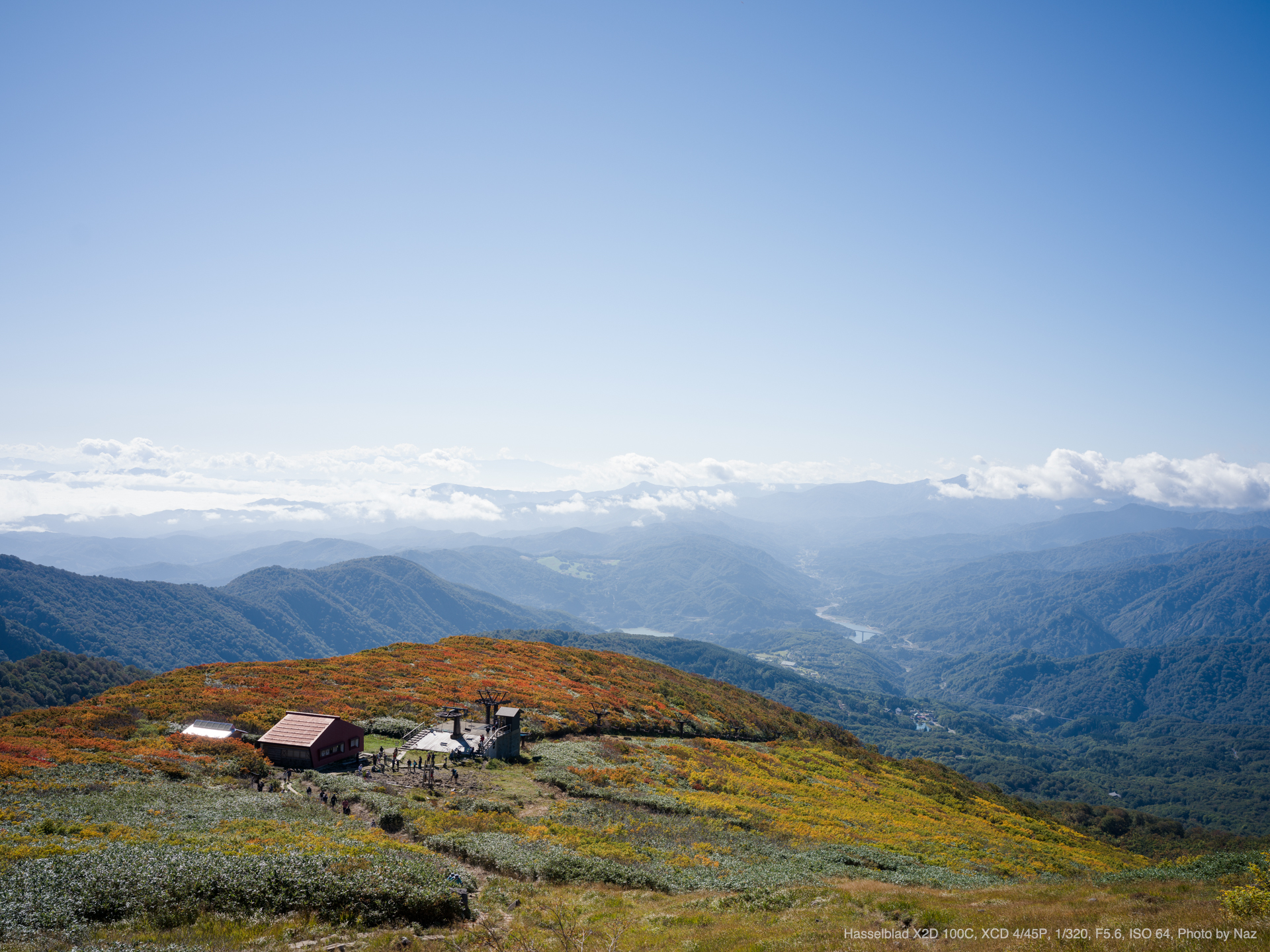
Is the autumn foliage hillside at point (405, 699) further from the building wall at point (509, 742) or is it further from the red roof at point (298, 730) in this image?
the building wall at point (509, 742)

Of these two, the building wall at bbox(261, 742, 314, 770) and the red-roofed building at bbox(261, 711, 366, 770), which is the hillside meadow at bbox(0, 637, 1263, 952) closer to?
the building wall at bbox(261, 742, 314, 770)

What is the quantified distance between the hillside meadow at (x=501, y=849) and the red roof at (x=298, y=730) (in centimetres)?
148

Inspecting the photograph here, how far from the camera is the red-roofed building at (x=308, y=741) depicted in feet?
103

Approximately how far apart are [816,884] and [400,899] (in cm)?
1477

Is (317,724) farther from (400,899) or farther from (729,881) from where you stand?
(729,881)

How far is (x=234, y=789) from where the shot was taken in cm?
2659

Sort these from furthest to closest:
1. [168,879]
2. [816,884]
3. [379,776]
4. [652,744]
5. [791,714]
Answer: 1. [791,714]
2. [652,744]
3. [379,776]
4. [816,884]
5. [168,879]

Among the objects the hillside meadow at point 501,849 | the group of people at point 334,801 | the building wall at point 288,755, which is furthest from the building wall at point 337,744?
the group of people at point 334,801

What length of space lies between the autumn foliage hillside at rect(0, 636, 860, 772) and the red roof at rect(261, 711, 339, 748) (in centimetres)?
401

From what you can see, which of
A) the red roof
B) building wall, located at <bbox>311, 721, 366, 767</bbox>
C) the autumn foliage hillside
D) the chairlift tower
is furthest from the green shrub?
the chairlift tower

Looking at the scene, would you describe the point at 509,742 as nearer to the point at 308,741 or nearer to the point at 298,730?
the point at 308,741

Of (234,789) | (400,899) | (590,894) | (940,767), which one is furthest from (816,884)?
(940,767)

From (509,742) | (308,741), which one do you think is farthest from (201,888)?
(509,742)

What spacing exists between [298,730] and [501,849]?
678 inches
